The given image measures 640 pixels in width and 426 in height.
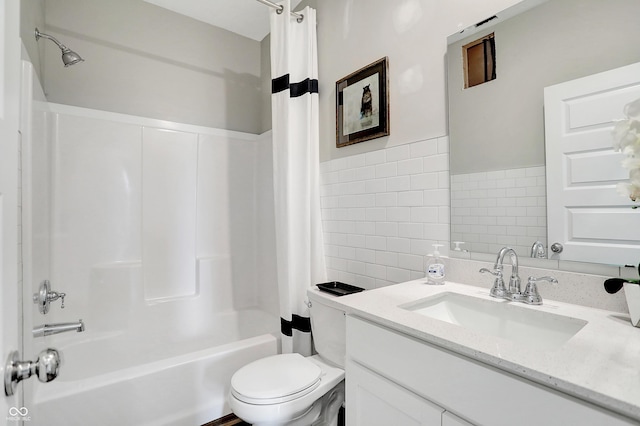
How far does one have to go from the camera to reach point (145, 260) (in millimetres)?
2178

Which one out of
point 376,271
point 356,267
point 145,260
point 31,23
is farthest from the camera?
point 145,260

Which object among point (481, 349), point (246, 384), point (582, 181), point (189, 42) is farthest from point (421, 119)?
point (189, 42)

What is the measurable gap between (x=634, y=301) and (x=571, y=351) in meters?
0.30

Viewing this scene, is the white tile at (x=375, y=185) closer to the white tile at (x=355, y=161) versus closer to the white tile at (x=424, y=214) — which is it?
the white tile at (x=355, y=161)

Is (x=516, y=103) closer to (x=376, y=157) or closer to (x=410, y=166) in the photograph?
(x=410, y=166)

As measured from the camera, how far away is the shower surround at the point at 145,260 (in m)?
1.45

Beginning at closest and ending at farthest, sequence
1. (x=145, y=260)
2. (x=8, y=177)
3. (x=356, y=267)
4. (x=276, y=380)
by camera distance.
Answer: (x=8, y=177) < (x=276, y=380) < (x=356, y=267) < (x=145, y=260)

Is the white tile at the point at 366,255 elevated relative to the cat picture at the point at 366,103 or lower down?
lower down

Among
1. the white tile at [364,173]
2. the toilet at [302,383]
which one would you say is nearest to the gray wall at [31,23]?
the white tile at [364,173]

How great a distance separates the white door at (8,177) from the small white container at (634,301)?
4.34 ft

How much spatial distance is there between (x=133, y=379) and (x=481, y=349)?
1562 mm

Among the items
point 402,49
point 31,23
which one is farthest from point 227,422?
point 31,23

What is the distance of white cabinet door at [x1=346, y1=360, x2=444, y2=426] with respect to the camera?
2.52ft

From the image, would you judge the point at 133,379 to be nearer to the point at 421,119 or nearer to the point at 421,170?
Answer: the point at 421,170
